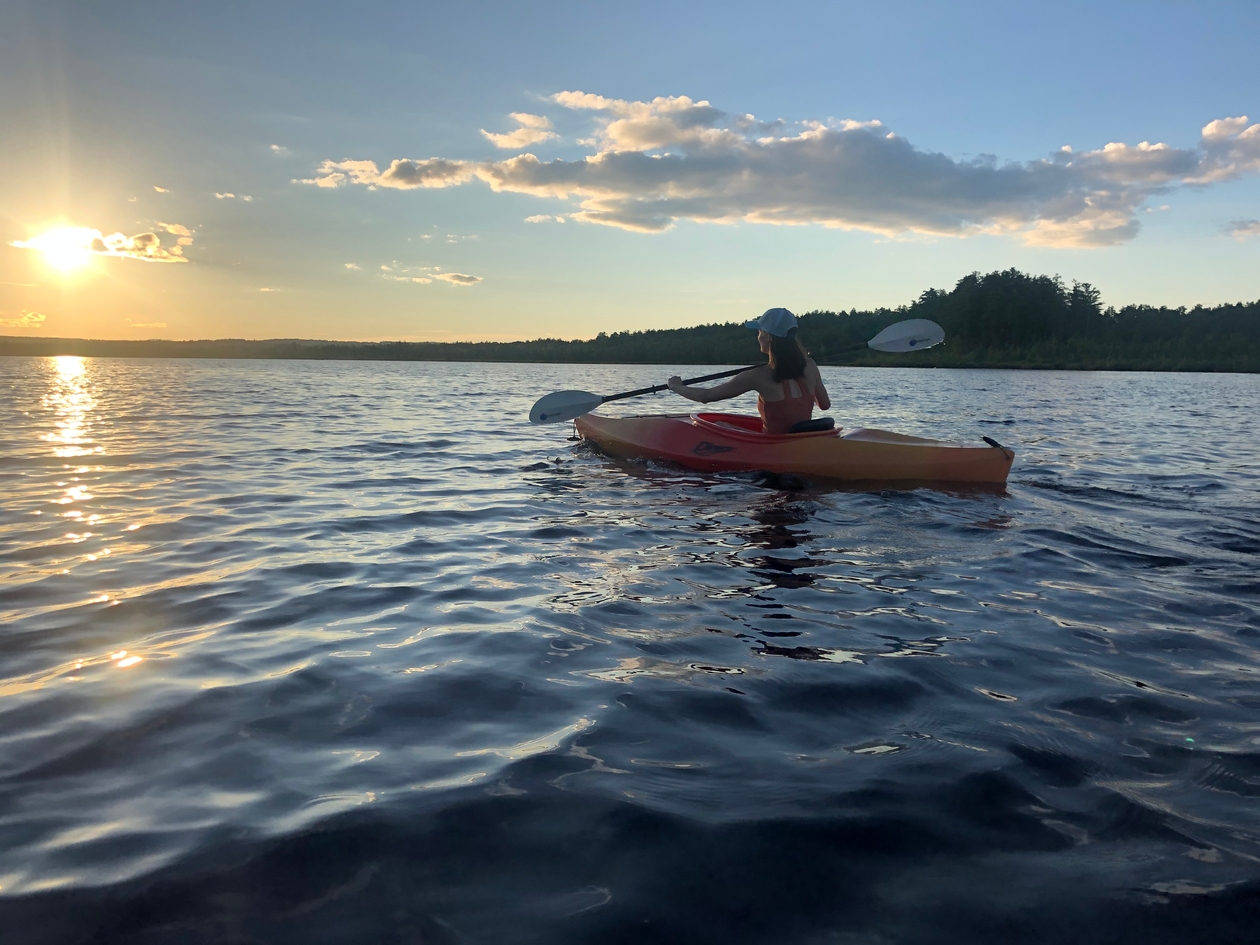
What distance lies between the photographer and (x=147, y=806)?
2098mm

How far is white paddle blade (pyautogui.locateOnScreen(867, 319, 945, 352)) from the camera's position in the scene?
939 centimetres

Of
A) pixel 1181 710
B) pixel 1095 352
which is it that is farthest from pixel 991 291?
pixel 1181 710

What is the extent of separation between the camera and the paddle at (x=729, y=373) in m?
9.17

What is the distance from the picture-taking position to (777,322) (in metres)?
7.57

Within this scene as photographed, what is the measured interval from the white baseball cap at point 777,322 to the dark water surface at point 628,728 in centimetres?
225

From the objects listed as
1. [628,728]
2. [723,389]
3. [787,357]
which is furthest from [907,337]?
[628,728]

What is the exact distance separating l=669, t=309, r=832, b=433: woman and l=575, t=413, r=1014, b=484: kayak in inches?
11.9

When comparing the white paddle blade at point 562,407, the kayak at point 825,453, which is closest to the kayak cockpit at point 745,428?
the kayak at point 825,453

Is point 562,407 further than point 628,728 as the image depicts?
Yes

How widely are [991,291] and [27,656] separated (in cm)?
8993

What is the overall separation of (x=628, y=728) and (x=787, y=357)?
224 inches

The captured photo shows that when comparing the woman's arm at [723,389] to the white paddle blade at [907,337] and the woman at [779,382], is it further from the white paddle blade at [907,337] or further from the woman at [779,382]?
the white paddle blade at [907,337]

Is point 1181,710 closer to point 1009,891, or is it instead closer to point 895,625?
point 895,625

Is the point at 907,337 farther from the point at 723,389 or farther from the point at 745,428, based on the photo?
the point at 723,389
